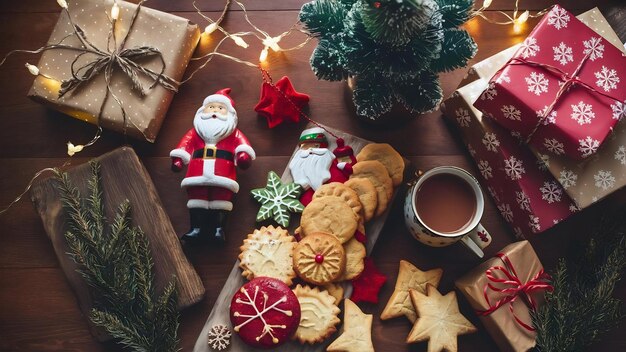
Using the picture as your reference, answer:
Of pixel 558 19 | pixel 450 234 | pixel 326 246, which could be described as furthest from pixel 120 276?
pixel 558 19

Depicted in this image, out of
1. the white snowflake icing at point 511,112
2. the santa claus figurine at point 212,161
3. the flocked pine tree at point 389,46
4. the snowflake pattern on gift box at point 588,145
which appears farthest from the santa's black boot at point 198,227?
the snowflake pattern on gift box at point 588,145

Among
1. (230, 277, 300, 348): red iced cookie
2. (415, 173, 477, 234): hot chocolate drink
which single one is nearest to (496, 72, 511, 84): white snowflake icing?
(415, 173, 477, 234): hot chocolate drink

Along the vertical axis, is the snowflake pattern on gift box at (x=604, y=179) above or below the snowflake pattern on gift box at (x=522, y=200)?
above

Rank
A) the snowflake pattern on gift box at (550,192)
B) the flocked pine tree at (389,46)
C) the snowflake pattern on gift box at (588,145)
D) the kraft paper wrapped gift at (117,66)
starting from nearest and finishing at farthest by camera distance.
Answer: the flocked pine tree at (389,46) → the snowflake pattern on gift box at (588,145) → the snowflake pattern on gift box at (550,192) → the kraft paper wrapped gift at (117,66)

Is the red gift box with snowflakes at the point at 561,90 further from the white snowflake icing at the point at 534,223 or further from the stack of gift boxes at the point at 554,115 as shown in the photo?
Result: the white snowflake icing at the point at 534,223

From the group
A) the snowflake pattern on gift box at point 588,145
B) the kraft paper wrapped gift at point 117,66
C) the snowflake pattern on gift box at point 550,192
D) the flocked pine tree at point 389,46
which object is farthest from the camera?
the kraft paper wrapped gift at point 117,66

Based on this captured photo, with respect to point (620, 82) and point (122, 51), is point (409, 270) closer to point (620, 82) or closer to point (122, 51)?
point (620, 82)

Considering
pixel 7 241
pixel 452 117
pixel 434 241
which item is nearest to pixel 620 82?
pixel 452 117

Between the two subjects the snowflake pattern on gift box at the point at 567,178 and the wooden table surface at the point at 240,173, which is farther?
the wooden table surface at the point at 240,173
